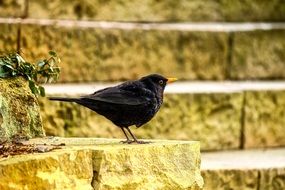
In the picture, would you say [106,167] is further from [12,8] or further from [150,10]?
[150,10]

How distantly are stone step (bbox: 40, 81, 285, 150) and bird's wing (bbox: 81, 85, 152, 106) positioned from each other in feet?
6.26

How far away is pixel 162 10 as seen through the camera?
9.21 m

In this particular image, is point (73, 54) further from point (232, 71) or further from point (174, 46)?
point (232, 71)

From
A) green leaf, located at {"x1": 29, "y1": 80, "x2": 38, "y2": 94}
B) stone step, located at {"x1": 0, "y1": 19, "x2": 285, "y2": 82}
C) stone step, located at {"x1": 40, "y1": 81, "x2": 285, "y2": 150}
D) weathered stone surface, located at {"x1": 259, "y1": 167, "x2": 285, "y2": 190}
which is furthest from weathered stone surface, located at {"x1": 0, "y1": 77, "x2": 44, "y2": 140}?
stone step, located at {"x1": 0, "y1": 19, "x2": 285, "y2": 82}

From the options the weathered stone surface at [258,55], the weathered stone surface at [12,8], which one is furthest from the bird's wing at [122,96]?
the weathered stone surface at [258,55]

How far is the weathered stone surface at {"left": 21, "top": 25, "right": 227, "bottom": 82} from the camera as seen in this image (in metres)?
8.13

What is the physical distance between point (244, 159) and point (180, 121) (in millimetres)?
603

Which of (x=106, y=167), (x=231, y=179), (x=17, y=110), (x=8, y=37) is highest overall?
(x=8, y=37)

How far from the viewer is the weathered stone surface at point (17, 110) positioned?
526 cm

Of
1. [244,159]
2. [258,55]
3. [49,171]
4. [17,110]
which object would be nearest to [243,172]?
[244,159]

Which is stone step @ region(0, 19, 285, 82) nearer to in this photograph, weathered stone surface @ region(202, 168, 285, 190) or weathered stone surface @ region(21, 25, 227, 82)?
weathered stone surface @ region(21, 25, 227, 82)

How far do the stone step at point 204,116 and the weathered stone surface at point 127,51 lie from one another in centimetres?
19

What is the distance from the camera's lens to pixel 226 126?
8312mm

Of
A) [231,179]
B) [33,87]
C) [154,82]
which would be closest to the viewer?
[33,87]
